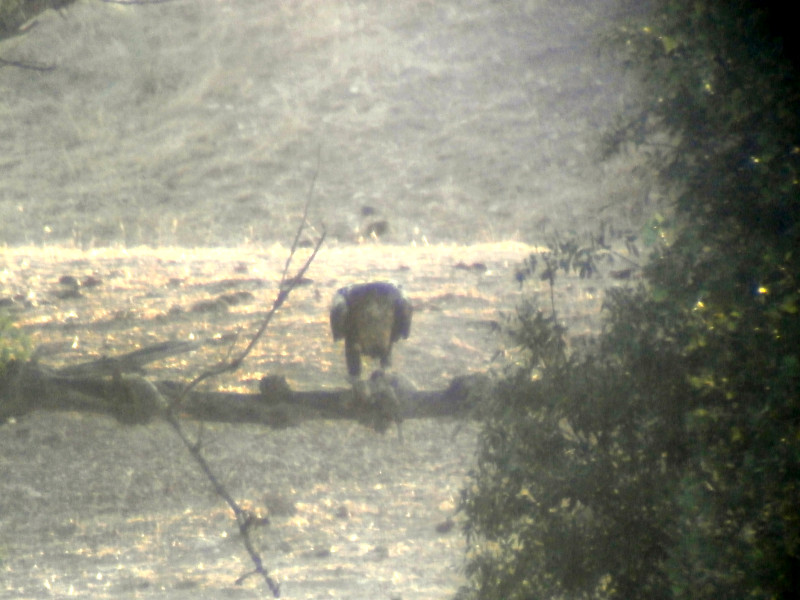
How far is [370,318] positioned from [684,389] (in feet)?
8.40

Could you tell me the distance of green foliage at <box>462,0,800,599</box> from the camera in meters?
1.72

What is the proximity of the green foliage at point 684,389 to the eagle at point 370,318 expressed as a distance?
1.91m

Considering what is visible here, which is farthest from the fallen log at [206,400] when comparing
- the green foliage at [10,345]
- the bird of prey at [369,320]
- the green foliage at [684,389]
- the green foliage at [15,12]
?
the green foliage at [15,12]

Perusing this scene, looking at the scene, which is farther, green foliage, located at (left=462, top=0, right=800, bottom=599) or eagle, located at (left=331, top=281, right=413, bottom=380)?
eagle, located at (left=331, top=281, right=413, bottom=380)

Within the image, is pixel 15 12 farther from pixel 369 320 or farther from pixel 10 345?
pixel 369 320

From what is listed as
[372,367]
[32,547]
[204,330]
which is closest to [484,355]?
[372,367]

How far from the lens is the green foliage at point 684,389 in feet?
5.64

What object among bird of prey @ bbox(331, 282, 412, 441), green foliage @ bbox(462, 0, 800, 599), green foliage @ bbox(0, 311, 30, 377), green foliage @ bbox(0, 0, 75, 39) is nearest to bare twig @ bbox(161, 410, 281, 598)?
green foliage @ bbox(0, 311, 30, 377)

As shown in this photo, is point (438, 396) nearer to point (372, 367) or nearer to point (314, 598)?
point (314, 598)

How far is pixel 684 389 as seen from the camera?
215cm

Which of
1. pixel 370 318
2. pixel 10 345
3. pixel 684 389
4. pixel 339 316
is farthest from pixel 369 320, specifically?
pixel 684 389

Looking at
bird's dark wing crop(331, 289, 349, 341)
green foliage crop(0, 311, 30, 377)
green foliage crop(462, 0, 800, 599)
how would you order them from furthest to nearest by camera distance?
bird's dark wing crop(331, 289, 349, 341)
green foliage crop(0, 311, 30, 377)
green foliage crop(462, 0, 800, 599)

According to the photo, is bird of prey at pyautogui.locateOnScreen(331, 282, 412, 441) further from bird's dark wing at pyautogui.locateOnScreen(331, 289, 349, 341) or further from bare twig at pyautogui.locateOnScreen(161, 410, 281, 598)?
bare twig at pyautogui.locateOnScreen(161, 410, 281, 598)

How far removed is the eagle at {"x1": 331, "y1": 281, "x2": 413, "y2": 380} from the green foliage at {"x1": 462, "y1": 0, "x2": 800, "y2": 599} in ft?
6.27
